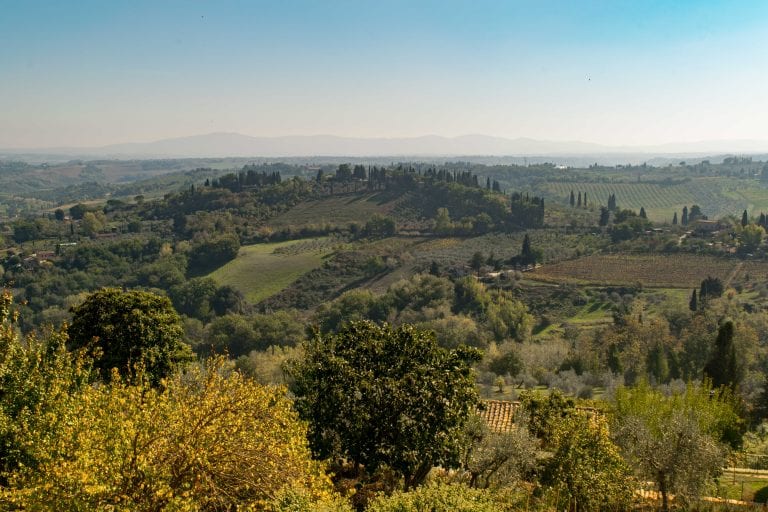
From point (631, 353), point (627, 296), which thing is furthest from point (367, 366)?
point (627, 296)

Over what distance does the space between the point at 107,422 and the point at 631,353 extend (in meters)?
48.4

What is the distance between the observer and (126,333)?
76.2ft

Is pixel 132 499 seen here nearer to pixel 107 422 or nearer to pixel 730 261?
pixel 107 422

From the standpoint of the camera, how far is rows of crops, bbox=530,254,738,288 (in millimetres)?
76875

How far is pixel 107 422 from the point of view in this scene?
11.2 metres

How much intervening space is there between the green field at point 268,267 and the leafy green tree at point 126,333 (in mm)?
66765

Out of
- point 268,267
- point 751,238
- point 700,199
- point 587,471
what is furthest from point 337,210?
point 587,471

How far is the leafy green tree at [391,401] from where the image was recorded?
1412 cm

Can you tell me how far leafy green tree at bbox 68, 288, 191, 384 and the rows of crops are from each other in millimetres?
67136

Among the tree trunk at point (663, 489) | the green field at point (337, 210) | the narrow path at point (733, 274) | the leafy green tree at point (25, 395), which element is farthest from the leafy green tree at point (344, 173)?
the leafy green tree at point (25, 395)

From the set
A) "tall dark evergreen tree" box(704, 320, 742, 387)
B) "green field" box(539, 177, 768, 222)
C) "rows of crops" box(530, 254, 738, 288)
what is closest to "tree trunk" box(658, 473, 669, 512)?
"tall dark evergreen tree" box(704, 320, 742, 387)

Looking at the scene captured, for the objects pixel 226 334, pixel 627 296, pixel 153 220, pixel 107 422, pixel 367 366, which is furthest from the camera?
pixel 153 220

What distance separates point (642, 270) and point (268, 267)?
6258 cm

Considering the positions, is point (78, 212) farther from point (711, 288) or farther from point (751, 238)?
point (751, 238)
